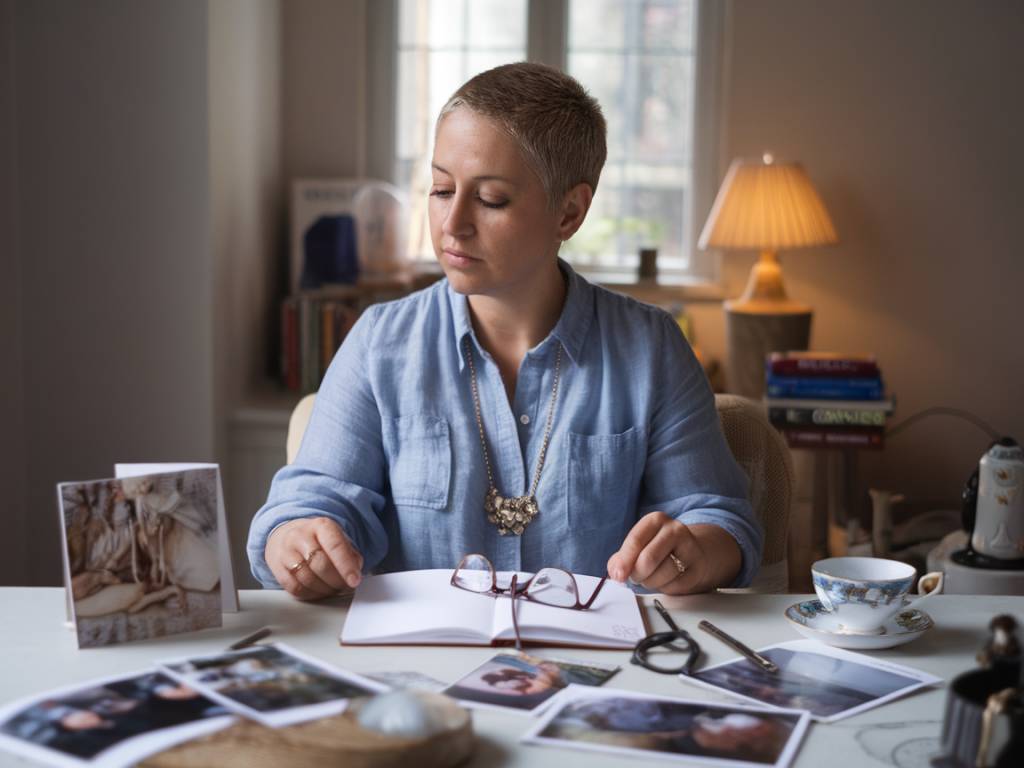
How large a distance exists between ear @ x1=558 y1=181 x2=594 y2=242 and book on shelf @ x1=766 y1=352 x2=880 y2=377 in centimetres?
141

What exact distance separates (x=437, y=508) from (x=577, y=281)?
375 mm

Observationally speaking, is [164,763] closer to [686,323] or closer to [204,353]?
[204,353]

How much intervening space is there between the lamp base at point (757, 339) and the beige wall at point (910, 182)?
37 centimetres

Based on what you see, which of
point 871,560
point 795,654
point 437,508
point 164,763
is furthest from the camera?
point 437,508

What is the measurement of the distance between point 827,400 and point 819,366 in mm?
86

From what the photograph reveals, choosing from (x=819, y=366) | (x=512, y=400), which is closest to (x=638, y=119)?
(x=819, y=366)

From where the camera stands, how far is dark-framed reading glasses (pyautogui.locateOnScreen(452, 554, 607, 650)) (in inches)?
51.4

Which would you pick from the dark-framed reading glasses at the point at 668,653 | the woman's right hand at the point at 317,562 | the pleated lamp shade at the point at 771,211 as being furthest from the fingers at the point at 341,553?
the pleated lamp shade at the point at 771,211

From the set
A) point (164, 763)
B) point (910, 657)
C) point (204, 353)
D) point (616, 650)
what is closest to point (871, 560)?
point (910, 657)

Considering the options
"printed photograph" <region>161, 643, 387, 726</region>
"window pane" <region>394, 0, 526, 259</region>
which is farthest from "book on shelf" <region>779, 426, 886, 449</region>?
"printed photograph" <region>161, 643, 387, 726</region>

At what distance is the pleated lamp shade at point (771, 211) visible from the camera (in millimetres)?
3217

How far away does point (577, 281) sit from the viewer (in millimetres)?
1687

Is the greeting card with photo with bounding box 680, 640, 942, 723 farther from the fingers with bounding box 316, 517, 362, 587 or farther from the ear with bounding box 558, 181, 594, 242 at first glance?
the ear with bounding box 558, 181, 594, 242

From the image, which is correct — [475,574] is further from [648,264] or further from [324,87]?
[324,87]
